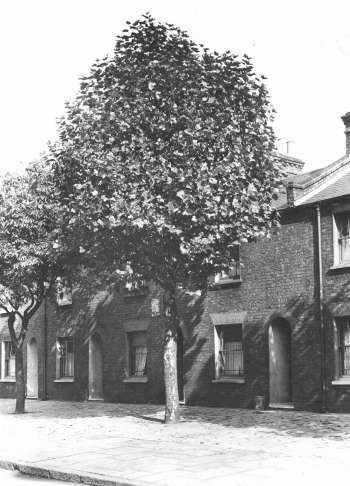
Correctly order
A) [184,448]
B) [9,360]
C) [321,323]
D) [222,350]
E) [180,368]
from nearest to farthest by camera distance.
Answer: [184,448], [321,323], [222,350], [180,368], [9,360]

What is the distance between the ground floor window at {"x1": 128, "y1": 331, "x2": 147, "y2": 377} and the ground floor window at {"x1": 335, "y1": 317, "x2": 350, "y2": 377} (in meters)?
8.84

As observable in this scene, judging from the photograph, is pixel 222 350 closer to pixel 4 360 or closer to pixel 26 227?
pixel 26 227

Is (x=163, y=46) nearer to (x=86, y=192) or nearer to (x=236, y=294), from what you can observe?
(x=86, y=192)

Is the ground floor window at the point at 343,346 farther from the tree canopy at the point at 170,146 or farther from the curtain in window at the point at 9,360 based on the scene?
the curtain in window at the point at 9,360

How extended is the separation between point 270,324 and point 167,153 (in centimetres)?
793

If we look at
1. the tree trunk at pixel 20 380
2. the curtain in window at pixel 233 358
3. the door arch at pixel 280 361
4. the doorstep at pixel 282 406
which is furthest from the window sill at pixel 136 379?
the doorstep at pixel 282 406

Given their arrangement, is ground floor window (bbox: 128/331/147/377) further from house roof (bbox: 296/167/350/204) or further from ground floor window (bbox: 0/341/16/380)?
ground floor window (bbox: 0/341/16/380)

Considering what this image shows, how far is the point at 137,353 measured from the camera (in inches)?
1121

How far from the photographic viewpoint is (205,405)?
24859 mm

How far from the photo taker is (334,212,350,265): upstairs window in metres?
21.5

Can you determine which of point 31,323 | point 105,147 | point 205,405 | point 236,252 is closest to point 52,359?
point 31,323

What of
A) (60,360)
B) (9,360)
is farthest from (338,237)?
(9,360)

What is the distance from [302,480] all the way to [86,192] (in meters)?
9.53

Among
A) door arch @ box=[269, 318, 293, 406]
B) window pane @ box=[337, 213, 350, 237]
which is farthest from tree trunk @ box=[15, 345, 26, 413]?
window pane @ box=[337, 213, 350, 237]
